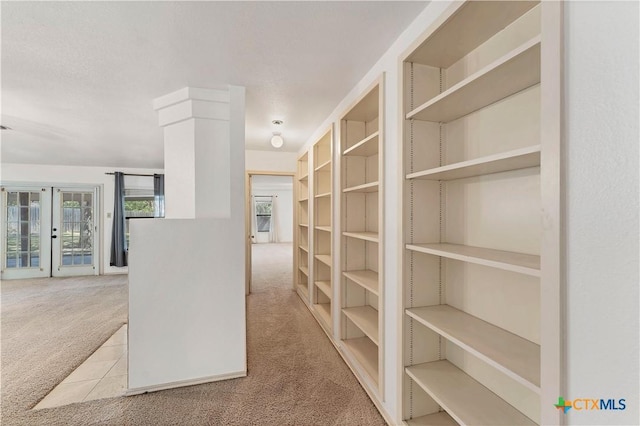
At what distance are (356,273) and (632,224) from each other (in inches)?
77.6

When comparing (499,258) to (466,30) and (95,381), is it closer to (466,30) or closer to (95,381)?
(466,30)

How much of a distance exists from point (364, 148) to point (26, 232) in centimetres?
716

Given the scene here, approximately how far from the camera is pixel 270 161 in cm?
477

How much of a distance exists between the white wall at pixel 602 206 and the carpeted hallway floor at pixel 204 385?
55.9 inches

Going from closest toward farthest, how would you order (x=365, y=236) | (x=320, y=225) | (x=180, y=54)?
(x=180, y=54) < (x=365, y=236) < (x=320, y=225)

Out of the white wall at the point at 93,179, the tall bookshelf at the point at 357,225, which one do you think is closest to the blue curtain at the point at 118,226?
the white wall at the point at 93,179

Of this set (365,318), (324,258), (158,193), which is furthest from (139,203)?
(365,318)

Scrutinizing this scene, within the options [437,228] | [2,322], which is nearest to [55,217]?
[2,322]

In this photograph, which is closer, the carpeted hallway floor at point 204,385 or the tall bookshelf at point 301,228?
the carpeted hallway floor at point 204,385

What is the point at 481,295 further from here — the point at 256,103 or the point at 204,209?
the point at 256,103

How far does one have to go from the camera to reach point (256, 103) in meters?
2.73

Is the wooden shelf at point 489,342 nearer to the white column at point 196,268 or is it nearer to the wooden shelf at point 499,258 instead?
the wooden shelf at point 499,258

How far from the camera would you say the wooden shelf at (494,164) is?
3.16 ft

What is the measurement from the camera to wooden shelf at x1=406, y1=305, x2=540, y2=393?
1.01m
